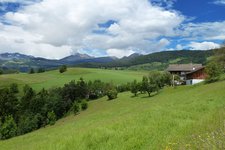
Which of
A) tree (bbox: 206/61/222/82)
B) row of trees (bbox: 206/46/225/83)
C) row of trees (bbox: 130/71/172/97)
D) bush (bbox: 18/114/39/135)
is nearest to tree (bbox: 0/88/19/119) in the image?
bush (bbox: 18/114/39/135)

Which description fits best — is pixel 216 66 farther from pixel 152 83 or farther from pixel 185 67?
pixel 185 67

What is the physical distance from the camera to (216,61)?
90.1 metres

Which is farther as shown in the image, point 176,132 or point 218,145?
point 176,132

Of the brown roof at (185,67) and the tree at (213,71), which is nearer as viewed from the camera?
the tree at (213,71)

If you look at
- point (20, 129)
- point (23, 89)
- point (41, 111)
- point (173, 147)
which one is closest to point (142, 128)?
point (173, 147)

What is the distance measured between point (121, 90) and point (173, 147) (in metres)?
145

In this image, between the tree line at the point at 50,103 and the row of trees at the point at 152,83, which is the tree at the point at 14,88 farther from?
the row of trees at the point at 152,83

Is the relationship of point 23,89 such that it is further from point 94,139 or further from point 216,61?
point 94,139

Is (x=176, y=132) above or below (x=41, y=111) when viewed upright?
above

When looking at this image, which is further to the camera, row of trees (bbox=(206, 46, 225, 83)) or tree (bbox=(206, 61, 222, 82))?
row of trees (bbox=(206, 46, 225, 83))

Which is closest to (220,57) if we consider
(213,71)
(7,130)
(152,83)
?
(213,71)

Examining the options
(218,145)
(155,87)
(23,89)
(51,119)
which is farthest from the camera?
(23,89)

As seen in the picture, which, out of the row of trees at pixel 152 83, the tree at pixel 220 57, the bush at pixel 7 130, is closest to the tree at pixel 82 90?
the row of trees at pixel 152 83

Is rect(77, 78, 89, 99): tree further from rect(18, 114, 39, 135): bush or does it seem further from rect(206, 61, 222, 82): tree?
rect(206, 61, 222, 82): tree
